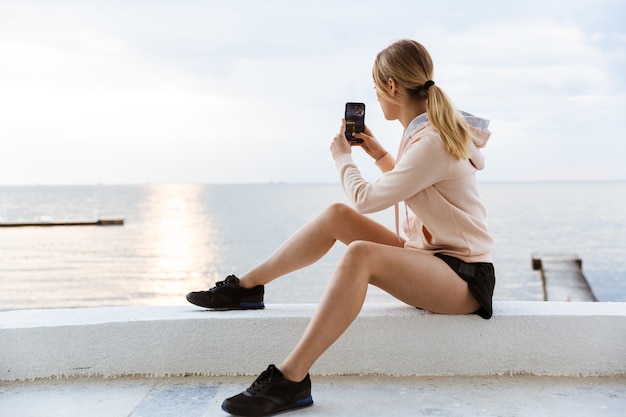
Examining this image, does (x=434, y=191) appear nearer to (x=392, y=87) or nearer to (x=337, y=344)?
(x=392, y=87)

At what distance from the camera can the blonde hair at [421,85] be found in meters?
1.97

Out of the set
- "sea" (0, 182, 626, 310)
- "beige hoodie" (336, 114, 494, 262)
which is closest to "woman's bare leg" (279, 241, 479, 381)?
"beige hoodie" (336, 114, 494, 262)

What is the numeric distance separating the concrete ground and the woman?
0.65ft

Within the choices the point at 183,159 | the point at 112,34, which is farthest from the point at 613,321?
the point at 183,159

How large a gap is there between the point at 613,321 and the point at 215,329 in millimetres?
1339

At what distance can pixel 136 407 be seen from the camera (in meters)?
1.95

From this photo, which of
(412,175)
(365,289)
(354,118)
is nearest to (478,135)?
(412,175)

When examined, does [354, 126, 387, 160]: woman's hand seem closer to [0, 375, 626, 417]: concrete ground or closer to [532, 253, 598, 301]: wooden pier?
[0, 375, 626, 417]: concrete ground

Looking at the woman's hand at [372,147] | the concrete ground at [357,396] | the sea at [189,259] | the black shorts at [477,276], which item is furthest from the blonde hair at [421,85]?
the sea at [189,259]

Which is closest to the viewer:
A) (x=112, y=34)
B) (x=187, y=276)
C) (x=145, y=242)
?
(x=187, y=276)

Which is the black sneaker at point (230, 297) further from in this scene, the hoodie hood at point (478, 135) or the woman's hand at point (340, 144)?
the hoodie hood at point (478, 135)

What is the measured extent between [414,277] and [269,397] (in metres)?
0.55

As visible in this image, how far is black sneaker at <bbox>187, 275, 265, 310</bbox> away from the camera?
2.29 metres

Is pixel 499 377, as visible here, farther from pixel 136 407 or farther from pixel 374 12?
pixel 374 12
